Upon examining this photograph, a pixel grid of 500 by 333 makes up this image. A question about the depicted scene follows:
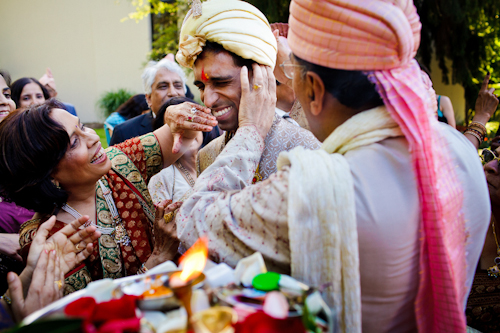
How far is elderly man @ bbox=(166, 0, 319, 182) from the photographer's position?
2098 mm

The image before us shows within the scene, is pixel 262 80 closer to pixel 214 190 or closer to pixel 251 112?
pixel 251 112

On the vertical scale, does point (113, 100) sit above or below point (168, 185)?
below

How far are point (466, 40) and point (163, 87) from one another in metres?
7.74

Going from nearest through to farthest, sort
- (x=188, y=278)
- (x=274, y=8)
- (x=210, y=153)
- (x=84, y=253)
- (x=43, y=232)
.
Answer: (x=188, y=278) → (x=43, y=232) → (x=84, y=253) → (x=210, y=153) → (x=274, y=8)

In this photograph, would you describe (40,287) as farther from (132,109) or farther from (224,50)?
(132,109)

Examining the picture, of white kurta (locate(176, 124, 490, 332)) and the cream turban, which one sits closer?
white kurta (locate(176, 124, 490, 332))

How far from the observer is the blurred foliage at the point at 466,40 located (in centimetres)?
830

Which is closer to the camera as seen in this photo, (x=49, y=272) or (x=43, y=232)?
(x=49, y=272)

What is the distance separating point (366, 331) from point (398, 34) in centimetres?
102

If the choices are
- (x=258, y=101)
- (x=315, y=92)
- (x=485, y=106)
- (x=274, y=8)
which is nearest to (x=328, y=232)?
(x=315, y=92)

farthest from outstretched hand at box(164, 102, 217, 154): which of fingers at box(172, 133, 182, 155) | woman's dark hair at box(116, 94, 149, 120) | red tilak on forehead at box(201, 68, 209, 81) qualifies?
woman's dark hair at box(116, 94, 149, 120)

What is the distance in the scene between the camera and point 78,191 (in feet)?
7.22

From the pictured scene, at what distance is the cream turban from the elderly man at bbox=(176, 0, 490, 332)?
0.76 metres

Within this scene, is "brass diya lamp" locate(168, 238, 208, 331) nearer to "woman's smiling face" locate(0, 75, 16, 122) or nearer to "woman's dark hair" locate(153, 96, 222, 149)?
→ "woman's dark hair" locate(153, 96, 222, 149)
